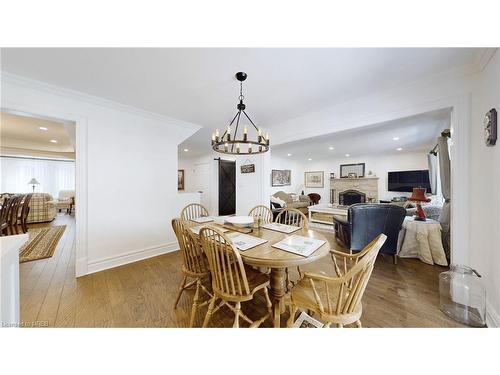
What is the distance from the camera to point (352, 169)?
7281mm

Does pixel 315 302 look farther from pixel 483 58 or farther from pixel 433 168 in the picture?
pixel 433 168

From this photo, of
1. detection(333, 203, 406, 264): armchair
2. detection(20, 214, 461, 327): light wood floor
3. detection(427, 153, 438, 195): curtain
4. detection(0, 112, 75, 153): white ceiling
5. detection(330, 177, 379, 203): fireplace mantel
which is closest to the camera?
detection(20, 214, 461, 327): light wood floor

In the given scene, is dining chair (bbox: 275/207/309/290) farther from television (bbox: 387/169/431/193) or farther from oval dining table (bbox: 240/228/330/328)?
television (bbox: 387/169/431/193)

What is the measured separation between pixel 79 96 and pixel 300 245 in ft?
10.2

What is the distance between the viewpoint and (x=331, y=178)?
7598 millimetres

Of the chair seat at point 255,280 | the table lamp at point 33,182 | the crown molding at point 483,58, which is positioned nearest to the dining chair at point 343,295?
the chair seat at point 255,280

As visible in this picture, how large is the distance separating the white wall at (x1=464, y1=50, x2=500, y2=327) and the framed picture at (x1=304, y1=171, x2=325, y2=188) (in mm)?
6347

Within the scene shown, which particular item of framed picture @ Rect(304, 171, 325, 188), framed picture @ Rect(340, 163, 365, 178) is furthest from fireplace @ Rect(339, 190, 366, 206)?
framed picture @ Rect(304, 171, 325, 188)

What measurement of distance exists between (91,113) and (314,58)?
278cm

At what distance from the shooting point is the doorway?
597 centimetres

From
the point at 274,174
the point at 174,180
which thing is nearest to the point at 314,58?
the point at 174,180

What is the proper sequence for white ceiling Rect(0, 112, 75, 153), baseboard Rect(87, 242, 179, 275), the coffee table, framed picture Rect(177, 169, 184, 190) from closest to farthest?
baseboard Rect(87, 242, 179, 275) < white ceiling Rect(0, 112, 75, 153) < the coffee table < framed picture Rect(177, 169, 184, 190)

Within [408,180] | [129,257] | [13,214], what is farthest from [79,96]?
[408,180]
